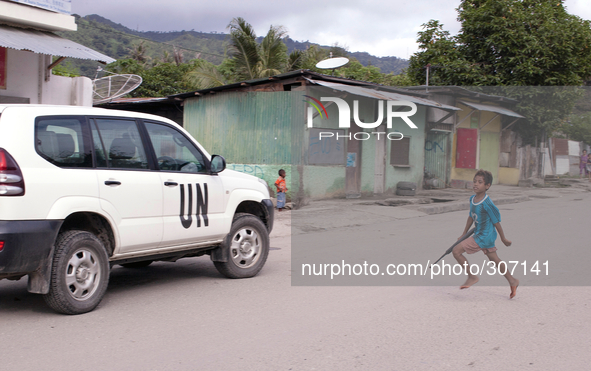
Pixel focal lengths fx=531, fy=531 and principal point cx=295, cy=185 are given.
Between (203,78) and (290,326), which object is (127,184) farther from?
(203,78)

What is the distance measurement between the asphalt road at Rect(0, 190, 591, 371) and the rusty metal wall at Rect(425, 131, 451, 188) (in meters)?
13.8

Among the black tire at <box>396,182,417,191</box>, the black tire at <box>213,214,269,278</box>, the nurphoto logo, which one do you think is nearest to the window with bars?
the nurphoto logo

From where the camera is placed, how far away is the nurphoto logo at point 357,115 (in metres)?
15.2

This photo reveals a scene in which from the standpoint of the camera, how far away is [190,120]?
59.9ft

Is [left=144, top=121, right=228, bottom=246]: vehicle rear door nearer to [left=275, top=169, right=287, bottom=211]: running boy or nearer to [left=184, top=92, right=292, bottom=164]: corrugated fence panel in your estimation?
[left=275, top=169, right=287, bottom=211]: running boy

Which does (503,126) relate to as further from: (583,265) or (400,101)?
(583,265)

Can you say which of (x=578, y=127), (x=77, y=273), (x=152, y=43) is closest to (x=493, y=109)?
(x=578, y=127)

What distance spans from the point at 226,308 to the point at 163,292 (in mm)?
1007

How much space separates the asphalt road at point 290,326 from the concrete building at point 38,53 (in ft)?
22.2

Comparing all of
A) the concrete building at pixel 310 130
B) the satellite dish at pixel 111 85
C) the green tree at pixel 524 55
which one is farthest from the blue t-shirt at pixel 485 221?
the green tree at pixel 524 55

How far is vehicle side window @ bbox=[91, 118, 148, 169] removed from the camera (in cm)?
506

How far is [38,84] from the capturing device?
13000mm

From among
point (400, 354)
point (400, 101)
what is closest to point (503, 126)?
point (400, 101)

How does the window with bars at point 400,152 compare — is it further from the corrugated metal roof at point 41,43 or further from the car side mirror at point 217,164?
the car side mirror at point 217,164
